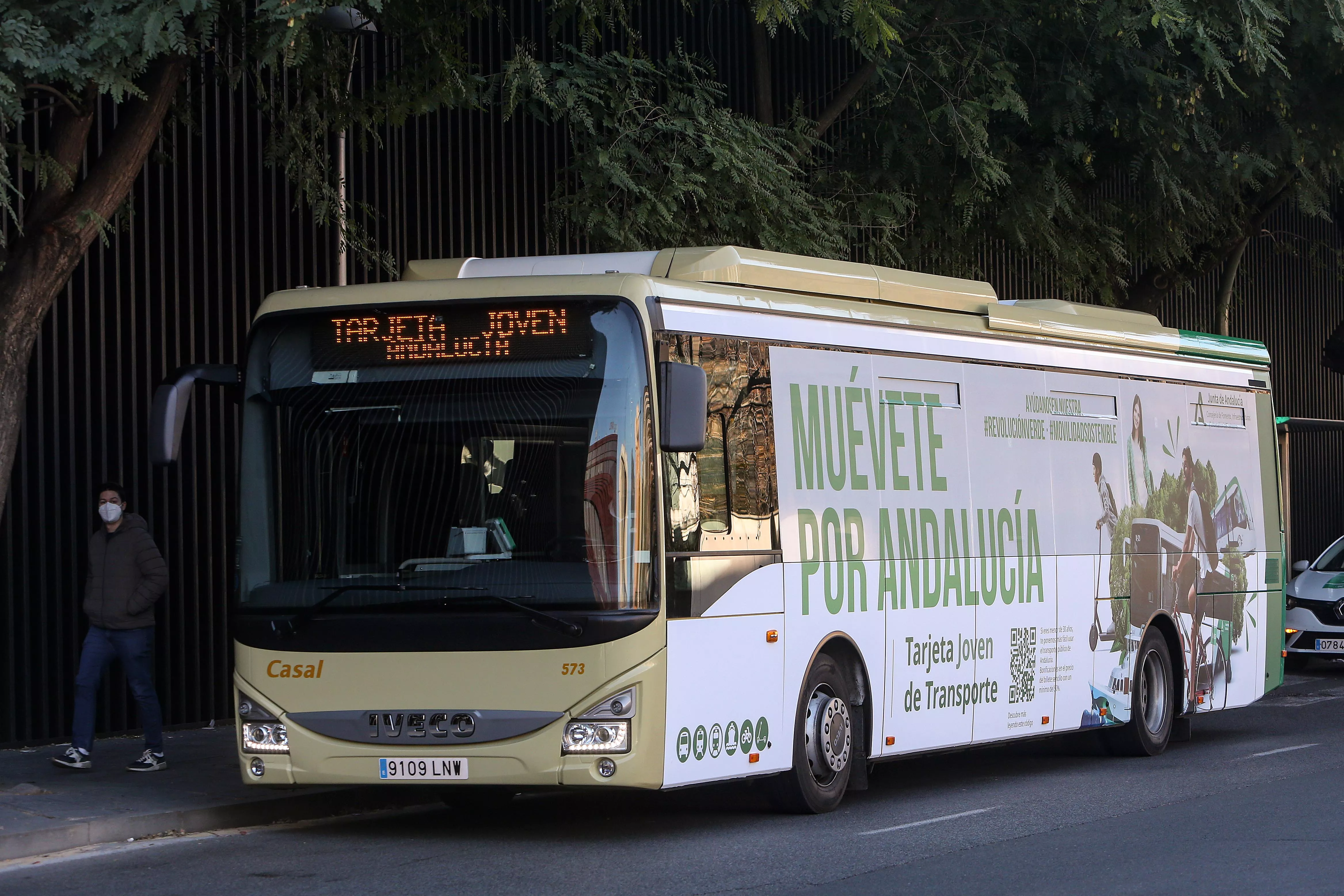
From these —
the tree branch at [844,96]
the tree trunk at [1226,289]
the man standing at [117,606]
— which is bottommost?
the man standing at [117,606]

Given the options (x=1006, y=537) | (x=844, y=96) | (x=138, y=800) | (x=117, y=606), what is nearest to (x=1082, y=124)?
(x=844, y=96)

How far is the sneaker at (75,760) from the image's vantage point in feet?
37.5

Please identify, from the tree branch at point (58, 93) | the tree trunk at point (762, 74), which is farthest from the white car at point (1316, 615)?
the tree branch at point (58, 93)

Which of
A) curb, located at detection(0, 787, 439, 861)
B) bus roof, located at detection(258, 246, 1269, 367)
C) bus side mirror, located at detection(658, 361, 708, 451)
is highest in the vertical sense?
bus roof, located at detection(258, 246, 1269, 367)

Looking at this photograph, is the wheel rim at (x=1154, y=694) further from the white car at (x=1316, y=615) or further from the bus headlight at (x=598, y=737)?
the white car at (x=1316, y=615)

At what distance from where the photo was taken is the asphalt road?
803cm

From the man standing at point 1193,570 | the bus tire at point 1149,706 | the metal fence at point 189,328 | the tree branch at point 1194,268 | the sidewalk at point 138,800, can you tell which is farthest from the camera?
the tree branch at point 1194,268

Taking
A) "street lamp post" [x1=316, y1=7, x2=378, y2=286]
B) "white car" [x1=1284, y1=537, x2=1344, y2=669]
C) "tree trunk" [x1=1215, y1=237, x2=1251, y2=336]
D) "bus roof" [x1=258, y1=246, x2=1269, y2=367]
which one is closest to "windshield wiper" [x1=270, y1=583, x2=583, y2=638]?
"bus roof" [x1=258, y1=246, x2=1269, y2=367]

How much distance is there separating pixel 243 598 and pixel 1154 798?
5.51 meters

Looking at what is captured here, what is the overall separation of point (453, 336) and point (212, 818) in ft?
10.1

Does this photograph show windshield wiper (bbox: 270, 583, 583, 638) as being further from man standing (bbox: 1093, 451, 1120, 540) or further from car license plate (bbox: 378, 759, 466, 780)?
man standing (bbox: 1093, 451, 1120, 540)

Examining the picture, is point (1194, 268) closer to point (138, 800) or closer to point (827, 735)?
point (827, 735)

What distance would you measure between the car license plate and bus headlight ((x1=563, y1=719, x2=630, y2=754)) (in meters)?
0.54

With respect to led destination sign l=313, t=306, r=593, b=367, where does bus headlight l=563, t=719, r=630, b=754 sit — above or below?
below
